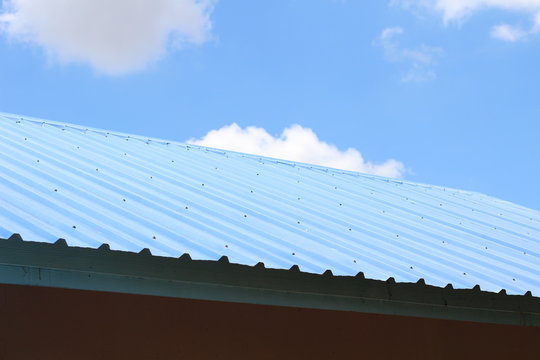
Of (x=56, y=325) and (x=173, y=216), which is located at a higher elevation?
(x=173, y=216)

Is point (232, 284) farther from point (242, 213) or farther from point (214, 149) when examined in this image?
point (214, 149)

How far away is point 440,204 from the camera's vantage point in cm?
852

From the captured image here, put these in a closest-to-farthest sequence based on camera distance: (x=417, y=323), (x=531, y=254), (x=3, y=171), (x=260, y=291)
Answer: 1. (x=260, y=291)
2. (x=3, y=171)
3. (x=417, y=323)
4. (x=531, y=254)

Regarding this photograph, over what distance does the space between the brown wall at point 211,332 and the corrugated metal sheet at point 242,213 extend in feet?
1.78

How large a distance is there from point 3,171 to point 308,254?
185 cm

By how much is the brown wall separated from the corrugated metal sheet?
Result: 1.78ft

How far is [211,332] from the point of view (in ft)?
17.5

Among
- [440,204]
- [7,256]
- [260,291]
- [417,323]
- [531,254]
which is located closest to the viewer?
[7,256]

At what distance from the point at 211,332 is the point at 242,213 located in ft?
2.67

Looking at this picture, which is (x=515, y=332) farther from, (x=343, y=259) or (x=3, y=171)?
(x=3, y=171)

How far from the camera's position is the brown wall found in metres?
4.76

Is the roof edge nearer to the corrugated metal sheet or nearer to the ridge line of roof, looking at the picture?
Answer: the corrugated metal sheet

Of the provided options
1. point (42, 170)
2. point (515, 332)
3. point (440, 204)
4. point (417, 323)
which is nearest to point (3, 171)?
point (42, 170)

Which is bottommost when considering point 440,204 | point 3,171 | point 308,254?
point 308,254
